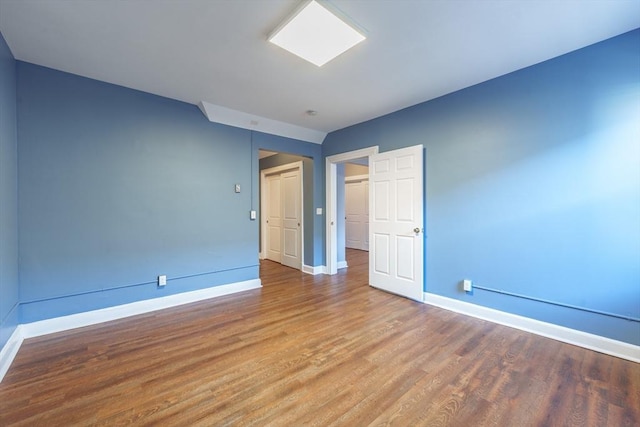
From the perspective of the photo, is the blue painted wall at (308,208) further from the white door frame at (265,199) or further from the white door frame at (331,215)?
the white door frame at (331,215)

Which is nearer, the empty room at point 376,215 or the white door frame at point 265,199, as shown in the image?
the empty room at point 376,215

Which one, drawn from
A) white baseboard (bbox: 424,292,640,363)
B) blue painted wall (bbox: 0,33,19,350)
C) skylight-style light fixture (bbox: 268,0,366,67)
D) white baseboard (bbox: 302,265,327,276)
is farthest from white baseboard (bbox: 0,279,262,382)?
skylight-style light fixture (bbox: 268,0,366,67)

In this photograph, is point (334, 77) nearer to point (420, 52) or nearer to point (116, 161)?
point (420, 52)

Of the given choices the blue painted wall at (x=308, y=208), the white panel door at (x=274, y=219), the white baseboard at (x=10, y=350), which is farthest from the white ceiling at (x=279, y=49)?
the white panel door at (x=274, y=219)

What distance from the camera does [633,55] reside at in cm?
212

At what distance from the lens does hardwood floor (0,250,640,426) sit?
1.56 metres

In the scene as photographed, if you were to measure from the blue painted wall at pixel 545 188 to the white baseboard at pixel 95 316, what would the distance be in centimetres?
306

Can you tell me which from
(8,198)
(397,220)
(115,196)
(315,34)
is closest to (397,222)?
(397,220)

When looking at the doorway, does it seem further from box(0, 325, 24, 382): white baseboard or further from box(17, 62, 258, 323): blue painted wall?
box(0, 325, 24, 382): white baseboard

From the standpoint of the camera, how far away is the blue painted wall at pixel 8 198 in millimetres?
2051

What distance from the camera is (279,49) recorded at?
90.5 inches

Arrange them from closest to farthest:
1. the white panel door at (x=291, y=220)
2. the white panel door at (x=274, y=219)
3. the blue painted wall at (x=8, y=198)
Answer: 1. the blue painted wall at (x=8, y=198)
2. the white panel door at (x=291, y=220)
3. the white panel door at (x=274, y=219)

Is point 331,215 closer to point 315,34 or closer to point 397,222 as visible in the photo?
point 397,222

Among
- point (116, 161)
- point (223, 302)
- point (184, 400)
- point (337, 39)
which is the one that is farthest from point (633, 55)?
point (116, 161)
